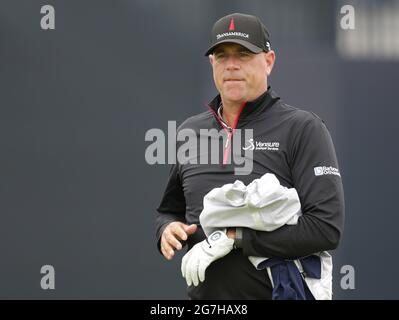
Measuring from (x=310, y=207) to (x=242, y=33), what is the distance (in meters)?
0.57

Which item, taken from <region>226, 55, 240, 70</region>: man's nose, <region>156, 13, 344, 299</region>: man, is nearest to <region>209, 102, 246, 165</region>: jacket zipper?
<region>156, 13, 344, 299</region>: man

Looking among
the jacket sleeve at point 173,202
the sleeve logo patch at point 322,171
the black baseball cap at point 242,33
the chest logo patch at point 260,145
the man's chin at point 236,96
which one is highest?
the black baseball cap at point 242,33

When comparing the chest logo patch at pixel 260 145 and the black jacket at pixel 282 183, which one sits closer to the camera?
the black jacket at pixel 282 183

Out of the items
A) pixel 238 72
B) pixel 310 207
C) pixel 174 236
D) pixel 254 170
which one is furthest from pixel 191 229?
pixel 238 72

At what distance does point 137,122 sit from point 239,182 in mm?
1767

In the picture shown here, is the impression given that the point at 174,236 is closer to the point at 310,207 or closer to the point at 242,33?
the point at 310,207

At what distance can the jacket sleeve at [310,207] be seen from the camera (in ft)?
5.82

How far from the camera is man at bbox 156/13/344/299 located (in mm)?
1792

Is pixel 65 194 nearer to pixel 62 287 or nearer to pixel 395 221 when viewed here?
pixel 62 287

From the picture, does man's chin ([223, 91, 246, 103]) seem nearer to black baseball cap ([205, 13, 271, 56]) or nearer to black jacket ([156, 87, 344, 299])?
black jacket ([156, 87, 344, 299])

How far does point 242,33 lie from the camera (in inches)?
78.9

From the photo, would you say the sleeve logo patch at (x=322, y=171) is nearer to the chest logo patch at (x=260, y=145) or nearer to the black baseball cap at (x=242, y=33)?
the chest logo patch at (x=260, y=145)

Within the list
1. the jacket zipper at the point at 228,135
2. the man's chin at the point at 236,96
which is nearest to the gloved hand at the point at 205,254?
the jacket zipper at the point at 228,135

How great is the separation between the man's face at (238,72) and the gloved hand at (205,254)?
A: 45 centimetres
